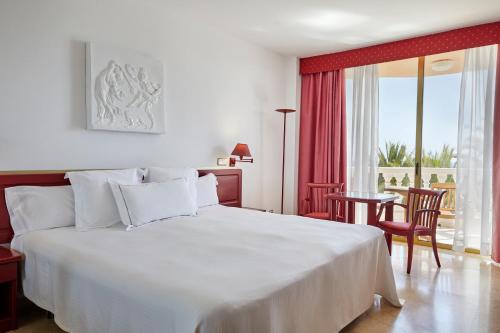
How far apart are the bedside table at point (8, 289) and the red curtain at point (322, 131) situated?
11.8 feet

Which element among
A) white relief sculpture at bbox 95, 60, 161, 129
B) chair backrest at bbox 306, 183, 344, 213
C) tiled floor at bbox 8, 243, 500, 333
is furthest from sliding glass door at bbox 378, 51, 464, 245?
white relief sculpture at bbox 95, 60, 161, 129

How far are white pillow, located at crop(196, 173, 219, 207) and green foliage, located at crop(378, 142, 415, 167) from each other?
7.84 ft

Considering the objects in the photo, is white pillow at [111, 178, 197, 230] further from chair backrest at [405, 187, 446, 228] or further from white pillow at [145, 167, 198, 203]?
chair backrest at [405, 187, 446, 228]

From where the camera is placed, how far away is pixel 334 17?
3492mm

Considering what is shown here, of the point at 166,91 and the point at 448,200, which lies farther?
the point at 448,200

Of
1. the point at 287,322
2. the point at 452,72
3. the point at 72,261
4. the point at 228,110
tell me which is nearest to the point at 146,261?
the point at 72,261

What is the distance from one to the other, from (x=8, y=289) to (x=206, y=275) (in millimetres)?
1412

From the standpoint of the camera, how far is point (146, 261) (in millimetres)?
1735

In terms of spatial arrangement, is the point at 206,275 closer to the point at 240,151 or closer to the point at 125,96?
the point at 125,96

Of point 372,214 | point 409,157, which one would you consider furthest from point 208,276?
point 409,157

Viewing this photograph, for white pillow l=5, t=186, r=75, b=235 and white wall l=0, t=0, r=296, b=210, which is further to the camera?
white wall l=0, t=0, r=296, b=210

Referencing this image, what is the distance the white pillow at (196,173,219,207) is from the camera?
3395 millimetres

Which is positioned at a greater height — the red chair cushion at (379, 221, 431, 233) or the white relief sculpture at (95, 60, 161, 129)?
the white relief sculpture at (95, 60, 161, 129)

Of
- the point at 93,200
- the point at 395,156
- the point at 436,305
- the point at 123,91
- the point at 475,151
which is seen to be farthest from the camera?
the point at 395,156
